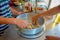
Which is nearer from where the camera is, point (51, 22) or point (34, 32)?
point (34, 32)

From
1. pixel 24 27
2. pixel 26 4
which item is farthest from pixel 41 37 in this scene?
pixel 26 4

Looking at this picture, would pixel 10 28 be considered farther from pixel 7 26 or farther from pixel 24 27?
pixel 24 27

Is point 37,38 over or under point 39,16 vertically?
under

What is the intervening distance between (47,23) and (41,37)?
0.17 metres

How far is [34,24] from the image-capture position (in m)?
0.86

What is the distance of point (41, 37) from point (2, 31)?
308 millimetres

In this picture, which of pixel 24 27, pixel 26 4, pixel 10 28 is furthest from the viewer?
pixel 26 4

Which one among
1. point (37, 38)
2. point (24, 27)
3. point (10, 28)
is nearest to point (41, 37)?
point (37, 38)

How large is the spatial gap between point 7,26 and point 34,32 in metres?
0.27

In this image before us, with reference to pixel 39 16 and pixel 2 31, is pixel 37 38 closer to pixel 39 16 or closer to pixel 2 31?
pixel 39 16

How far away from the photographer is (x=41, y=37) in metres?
0.80

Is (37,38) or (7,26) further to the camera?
(7,26)

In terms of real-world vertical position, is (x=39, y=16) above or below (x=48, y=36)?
above

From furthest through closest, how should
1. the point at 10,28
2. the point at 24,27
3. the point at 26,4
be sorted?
the point at 26,4
the point at 10,28
the point at 24,27
